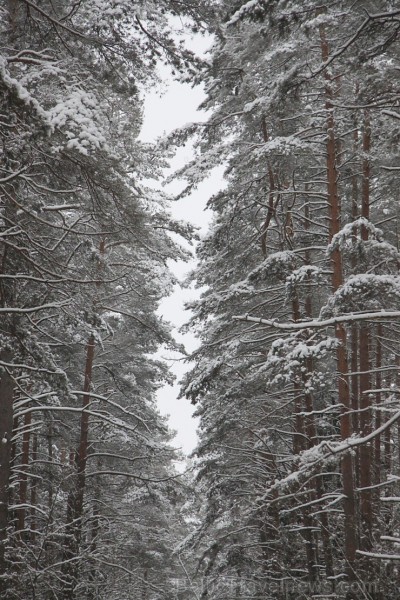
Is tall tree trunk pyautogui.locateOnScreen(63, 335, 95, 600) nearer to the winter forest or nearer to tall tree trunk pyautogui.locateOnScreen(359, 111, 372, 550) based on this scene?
the winter forest

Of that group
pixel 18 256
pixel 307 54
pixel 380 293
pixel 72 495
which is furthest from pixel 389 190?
pixel 72 495

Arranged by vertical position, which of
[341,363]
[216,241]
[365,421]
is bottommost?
[365,421]

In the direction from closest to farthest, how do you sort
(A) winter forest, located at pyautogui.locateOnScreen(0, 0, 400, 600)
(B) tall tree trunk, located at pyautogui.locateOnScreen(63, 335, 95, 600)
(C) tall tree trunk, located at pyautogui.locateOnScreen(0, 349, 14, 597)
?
(A) winter forest, located at pyautogui.locateOnScreen(0, 0, 400, 600) < (C) tall tree trunk, located at pyautogui.locateOnScreen(0, 349, 14, 597) < (B) tall tree trunk, located at pyautogui.locateOnScreen(63, 335, 95, 600)

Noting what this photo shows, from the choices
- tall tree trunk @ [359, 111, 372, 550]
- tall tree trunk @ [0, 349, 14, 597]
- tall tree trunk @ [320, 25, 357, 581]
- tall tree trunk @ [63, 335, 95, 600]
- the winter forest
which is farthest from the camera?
tall tree trunk @ [63, 335, 95, 600]

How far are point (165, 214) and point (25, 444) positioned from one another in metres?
6.45

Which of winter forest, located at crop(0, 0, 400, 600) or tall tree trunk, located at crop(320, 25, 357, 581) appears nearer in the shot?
winter forest, located at crop(0, 0, 400, 600)

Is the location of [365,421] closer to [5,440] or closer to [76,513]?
[76,513]

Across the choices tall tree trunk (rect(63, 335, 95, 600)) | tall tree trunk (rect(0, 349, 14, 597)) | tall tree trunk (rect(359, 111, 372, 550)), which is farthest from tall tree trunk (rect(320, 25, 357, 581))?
tall tree trunk (rect(0, 349, 14, 597))

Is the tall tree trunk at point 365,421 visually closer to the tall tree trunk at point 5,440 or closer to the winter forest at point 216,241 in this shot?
the winter forest at point 216,241

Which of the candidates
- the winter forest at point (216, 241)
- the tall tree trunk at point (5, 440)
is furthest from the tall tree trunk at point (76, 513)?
the tall tree trunk at point (5, 440)

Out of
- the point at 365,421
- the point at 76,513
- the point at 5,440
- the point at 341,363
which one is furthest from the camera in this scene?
the point at 365,421

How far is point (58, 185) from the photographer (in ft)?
23.1

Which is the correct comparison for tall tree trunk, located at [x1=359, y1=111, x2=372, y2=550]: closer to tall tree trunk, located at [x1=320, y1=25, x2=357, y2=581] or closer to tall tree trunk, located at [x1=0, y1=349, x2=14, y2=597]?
tall tree trunk, located at [x1=320, y1=25, x2=357, y2=581]

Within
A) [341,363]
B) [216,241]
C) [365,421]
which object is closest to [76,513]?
[341,363]
